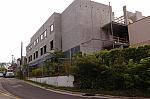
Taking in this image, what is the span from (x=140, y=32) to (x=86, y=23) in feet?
Answer: 27.6

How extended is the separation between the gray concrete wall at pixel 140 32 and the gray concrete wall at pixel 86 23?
5101 mm

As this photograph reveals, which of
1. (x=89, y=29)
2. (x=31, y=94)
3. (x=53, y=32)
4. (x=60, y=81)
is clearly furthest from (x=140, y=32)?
(x=53, y=32)

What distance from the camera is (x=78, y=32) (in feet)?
120

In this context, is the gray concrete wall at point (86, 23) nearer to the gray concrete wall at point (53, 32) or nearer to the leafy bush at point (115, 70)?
the gray concrete wall at point (53, 32)

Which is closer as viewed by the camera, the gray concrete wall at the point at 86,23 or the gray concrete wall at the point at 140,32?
the gray concrete wall at the point at 140,32

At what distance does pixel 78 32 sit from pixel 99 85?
1500cm

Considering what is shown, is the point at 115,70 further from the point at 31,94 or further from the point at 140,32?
the point at 140,32

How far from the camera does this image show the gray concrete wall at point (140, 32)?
30.5 meters

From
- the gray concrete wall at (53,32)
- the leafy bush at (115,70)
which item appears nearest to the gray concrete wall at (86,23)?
the gray concrete wall at (53,32)

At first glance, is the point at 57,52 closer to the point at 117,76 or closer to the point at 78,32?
the point at 78,32

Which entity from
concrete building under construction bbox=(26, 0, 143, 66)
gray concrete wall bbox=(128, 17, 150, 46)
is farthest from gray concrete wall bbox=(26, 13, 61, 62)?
gray concrete wall bbox=(128, 17, 150, 46)

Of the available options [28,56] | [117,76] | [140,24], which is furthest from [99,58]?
[28,56]

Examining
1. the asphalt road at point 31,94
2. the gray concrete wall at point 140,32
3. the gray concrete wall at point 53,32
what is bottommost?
the asphalt road at point 31,94

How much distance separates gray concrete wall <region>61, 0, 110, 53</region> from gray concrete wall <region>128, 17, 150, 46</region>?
5101 millimetres
